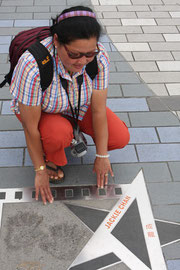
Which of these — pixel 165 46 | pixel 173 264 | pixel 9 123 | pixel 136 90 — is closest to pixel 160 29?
pixel 165 46

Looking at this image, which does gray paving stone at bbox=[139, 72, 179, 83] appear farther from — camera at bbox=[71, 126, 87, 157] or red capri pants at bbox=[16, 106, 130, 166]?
camera at bbox=[71, 126, 87, 157]

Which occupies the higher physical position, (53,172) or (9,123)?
(9,123)

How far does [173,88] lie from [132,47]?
884 millimetres

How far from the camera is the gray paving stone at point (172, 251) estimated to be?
2.16 metres

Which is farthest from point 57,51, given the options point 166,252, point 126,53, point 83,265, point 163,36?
point 163,36

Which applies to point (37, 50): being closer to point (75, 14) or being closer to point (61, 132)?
point (75, 14)

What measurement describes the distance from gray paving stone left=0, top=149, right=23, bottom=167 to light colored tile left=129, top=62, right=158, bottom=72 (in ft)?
5.70

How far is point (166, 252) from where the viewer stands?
2176 mm

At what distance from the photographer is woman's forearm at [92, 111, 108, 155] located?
7.61ft

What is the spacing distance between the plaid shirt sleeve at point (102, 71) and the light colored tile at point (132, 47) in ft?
6.51

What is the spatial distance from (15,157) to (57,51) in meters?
1.18

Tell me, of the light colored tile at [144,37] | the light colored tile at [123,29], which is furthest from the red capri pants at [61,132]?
the light colored tile at [123,29]

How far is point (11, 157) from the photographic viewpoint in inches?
109

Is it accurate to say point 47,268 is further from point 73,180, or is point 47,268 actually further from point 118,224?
point 73,180
